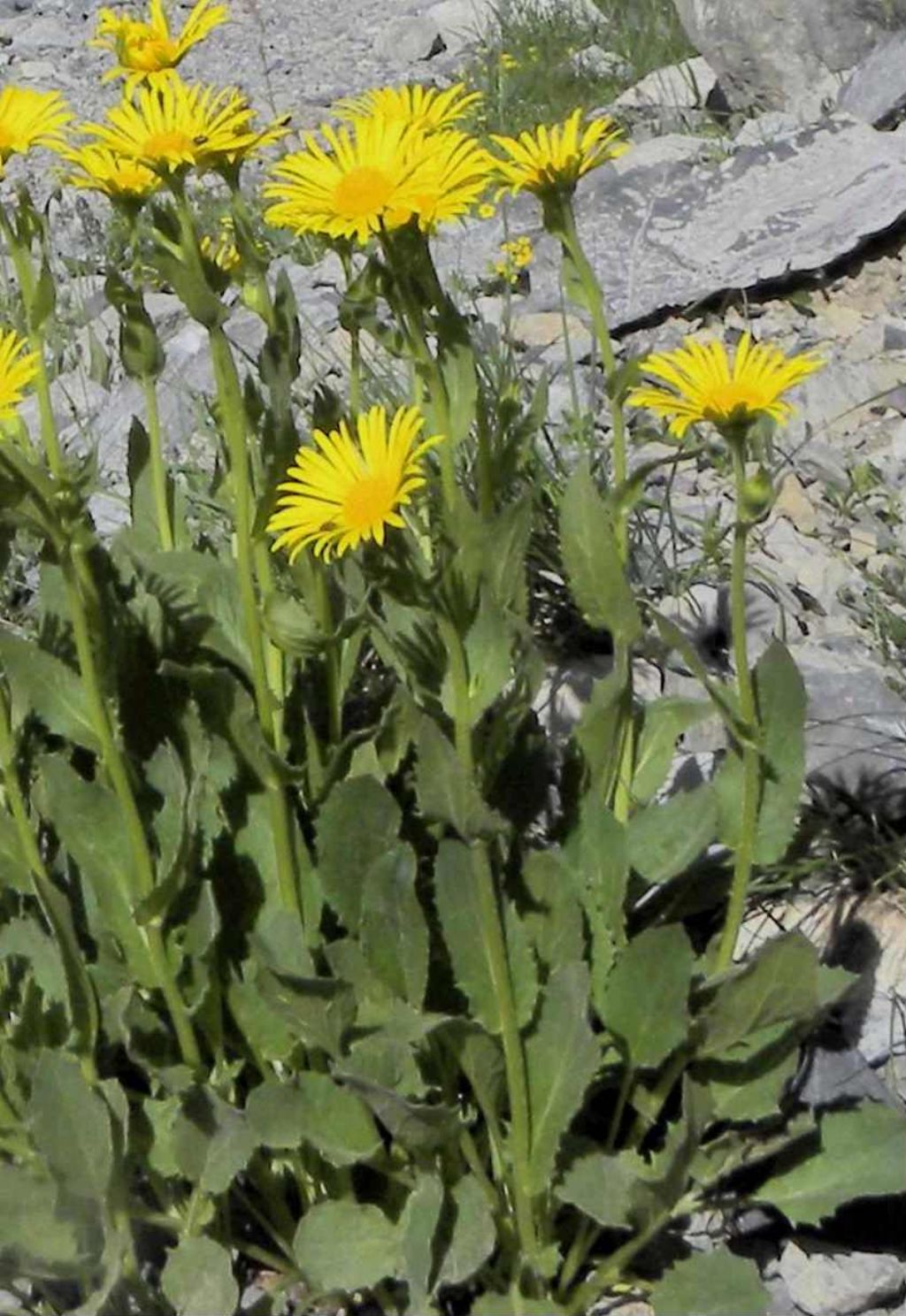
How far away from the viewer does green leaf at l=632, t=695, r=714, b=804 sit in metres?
2.49

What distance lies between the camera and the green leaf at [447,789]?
190 cm

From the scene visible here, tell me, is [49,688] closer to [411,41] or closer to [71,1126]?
[71,1126]

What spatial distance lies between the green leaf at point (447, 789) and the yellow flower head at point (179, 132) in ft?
2.21

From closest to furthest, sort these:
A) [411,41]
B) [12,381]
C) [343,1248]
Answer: [12,381], [343,1248], [411,41]

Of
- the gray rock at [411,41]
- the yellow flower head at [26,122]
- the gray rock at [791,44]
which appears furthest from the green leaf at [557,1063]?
the gray rock at [411,41]

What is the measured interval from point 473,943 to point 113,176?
3.39ft

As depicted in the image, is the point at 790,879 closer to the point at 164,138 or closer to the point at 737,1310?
the point at 737,1310

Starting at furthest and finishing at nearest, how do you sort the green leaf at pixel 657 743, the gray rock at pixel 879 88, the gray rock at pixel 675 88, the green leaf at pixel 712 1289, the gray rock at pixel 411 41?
the gray rock at pixel 411 41 < the gray rock at pixel 675 88 < the gray rock at pixel 879 88 < the green leaf at pixel 657 743 < the green leaf at pixel 712 1289

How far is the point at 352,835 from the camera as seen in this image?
2.19 metres

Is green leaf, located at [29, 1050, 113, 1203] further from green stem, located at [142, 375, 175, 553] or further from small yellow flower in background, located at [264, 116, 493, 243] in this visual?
small yellow flower in background, located at [264, 116, 493, 243]

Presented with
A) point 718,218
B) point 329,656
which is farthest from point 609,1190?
point 718,218

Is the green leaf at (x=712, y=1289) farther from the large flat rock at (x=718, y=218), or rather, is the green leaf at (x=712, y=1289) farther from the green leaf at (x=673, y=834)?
the large flat rock at (x=718, y=218)

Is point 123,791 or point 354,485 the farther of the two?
point 123,791

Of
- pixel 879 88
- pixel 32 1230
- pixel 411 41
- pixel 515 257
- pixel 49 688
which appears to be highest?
pixel 411 41
